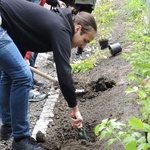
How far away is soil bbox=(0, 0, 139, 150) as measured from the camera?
3.66m

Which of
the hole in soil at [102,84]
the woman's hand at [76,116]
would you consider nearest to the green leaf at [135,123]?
the woman's hand at [76,116]

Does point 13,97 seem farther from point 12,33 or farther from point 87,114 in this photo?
A: point 87,114

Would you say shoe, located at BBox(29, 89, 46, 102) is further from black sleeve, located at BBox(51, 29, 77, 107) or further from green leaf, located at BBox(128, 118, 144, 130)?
green leaf, located at BBox(128, 118, 144, 130)

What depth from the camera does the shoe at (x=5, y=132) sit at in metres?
3.80

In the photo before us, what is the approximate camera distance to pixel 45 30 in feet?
9.84

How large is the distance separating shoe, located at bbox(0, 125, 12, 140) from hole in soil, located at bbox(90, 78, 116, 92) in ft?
5.44

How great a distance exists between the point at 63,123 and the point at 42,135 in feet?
1.97

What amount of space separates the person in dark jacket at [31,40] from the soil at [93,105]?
0.43 meters

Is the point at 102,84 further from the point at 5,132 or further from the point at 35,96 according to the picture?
the point at 5,132

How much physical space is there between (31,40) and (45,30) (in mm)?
206

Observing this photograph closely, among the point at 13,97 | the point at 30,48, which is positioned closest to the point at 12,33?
the point at 30,48

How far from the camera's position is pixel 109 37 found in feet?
26.0

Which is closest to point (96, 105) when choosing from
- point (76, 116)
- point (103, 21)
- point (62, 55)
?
point (76, 116)

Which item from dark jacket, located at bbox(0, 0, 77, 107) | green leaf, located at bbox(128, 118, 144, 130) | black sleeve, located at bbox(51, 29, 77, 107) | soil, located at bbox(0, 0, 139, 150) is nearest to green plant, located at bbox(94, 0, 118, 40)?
soil, located at bbox(0, 0, 139, 150)
